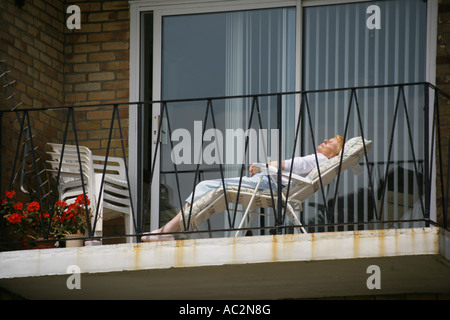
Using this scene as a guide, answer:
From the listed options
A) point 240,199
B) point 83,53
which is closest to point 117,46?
point 83,53

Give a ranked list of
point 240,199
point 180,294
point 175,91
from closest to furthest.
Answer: point 240,199, point 180,294, point 175,91

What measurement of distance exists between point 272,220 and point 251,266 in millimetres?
1288

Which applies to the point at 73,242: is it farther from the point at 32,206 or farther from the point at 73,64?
the point at 73,64

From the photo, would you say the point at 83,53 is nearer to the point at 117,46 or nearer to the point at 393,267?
the point at 117,46

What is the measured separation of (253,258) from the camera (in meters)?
6.62

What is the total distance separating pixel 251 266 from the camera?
6699mm

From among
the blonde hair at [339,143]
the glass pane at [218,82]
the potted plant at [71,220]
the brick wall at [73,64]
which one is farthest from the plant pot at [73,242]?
the blonde hair at [339,143]

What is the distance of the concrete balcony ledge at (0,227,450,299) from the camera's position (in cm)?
648

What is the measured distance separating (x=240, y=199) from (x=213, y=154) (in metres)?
0.98

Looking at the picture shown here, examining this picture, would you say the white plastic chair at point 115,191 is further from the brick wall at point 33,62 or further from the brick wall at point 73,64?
the brick wall at point 33,62

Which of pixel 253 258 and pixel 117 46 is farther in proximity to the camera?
pixel 117 46

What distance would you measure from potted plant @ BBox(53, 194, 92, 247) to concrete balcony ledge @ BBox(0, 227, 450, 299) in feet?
1.24
